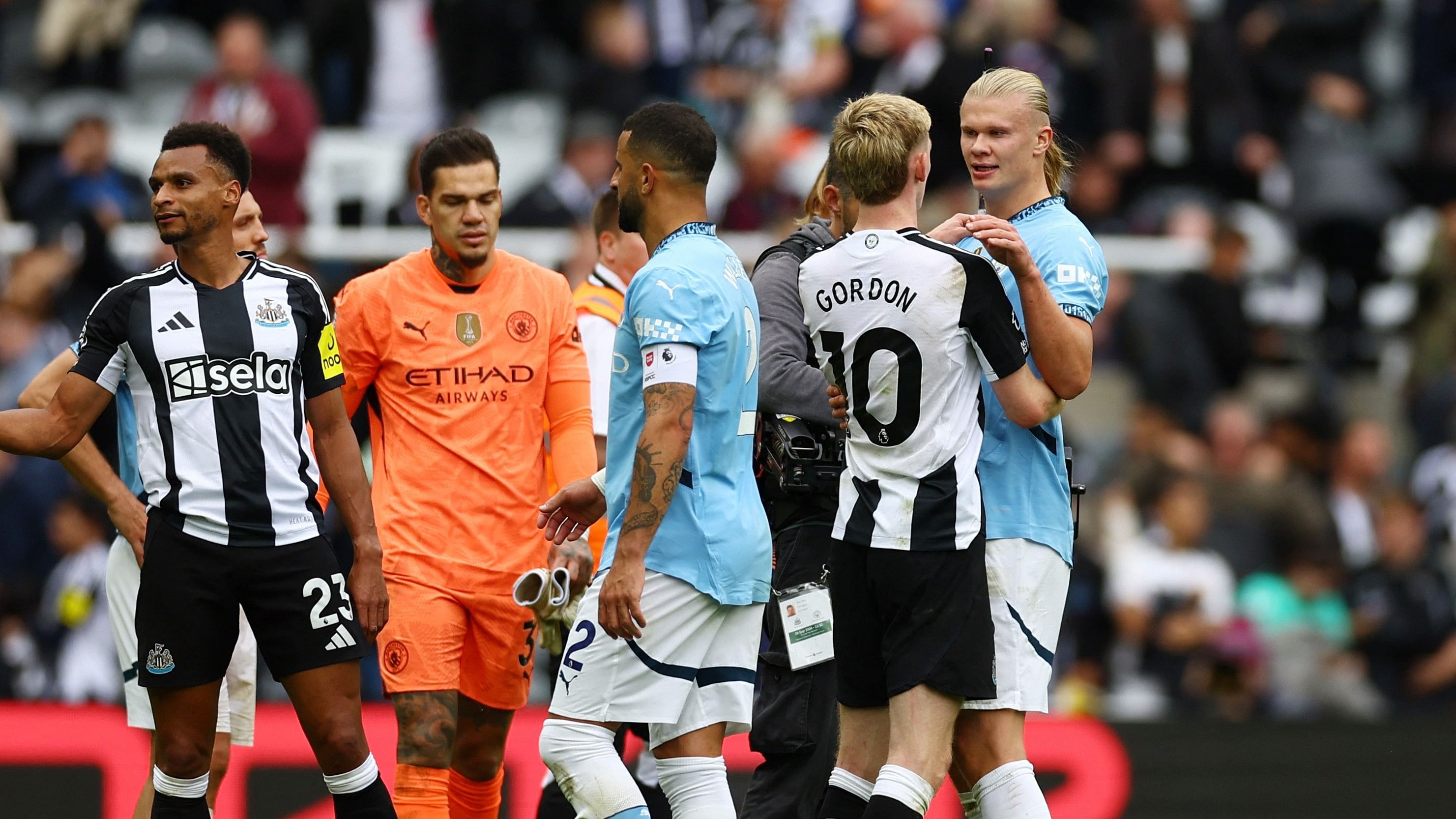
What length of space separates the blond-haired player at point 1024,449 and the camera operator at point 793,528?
765 millimetres

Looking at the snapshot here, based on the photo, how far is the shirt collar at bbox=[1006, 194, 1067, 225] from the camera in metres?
5.86

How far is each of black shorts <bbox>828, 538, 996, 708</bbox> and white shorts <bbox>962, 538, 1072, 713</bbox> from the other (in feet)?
0.13

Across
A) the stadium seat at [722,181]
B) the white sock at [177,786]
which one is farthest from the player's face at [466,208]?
the stadium seat at [722,181]

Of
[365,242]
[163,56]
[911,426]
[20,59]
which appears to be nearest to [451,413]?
[911,426]

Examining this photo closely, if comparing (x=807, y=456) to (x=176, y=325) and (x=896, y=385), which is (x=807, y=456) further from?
(x=176, y=325)

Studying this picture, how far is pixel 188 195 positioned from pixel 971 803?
120 inches

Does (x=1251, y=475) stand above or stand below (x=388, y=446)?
below

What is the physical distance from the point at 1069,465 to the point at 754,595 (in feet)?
3.48

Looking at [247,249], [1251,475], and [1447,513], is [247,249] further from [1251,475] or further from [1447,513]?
[1447,513]

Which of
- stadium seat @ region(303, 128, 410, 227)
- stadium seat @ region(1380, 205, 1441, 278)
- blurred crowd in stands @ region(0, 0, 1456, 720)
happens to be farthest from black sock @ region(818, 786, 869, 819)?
stadium seat @ region(1380, 205, 1441, 278)

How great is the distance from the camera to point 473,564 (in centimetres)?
669

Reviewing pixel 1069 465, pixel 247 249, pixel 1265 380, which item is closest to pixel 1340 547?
pixel 1265 380

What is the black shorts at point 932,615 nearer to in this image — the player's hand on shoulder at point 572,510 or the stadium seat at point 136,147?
the player's hand on shoulder at point 572,510

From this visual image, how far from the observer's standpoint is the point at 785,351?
668 cm
